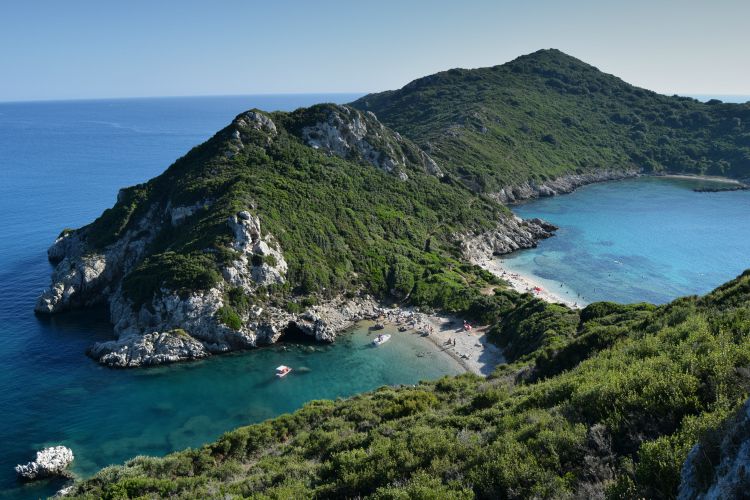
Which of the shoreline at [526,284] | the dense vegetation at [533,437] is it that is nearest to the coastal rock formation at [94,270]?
the dense vegetation at [533,437]

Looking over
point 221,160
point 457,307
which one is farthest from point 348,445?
point 221,160

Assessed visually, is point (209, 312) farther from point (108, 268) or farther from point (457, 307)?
point (457, 307)

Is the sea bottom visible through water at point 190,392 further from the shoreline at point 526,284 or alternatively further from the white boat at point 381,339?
the shoreline at point 526,284

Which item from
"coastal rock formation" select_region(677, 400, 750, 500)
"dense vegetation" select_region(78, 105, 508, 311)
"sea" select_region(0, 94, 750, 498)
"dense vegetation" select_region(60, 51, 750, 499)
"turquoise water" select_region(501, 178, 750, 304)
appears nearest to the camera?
"coastal rock formation" select_region(677, 400, 750, 500)

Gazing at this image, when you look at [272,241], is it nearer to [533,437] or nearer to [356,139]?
[356,139]

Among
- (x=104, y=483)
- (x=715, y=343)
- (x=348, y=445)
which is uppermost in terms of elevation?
(x=715, y=343)

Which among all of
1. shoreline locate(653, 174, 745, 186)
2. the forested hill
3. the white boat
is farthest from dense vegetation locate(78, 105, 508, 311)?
shoreline locate(653, 174, 745, 186)

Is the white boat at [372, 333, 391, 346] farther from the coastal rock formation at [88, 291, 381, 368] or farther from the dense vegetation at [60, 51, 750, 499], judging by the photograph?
the dense vegetation at [60, 51, 750, 499]

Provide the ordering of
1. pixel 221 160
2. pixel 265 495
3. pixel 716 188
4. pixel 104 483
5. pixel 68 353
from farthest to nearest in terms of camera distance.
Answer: pixel 716 188, pixel 221 160, pixel 68 353, pixel 104 483, pixel 265 495
